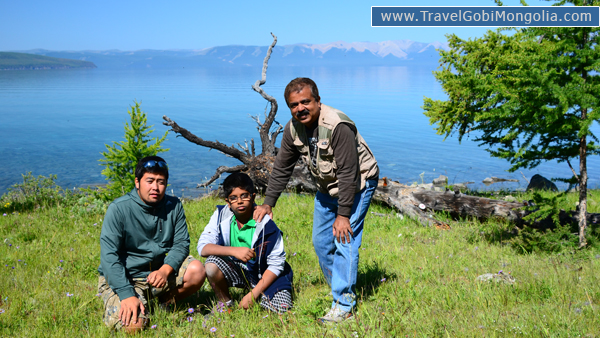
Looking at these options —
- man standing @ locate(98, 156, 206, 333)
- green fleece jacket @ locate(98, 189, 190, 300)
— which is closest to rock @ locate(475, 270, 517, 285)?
man standing @ locate(98, 156, 206, 333)

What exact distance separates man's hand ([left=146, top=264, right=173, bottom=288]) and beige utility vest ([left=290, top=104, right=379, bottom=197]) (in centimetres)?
175

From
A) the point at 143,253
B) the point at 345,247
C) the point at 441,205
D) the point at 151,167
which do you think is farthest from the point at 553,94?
the point at 143,253

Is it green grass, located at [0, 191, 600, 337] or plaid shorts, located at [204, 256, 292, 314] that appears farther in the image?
plaid shorts, located at [204, 256, 292, 314]

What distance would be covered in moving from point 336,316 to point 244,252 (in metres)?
1.09

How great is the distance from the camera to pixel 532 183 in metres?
14.3

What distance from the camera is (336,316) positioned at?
4.04 meters

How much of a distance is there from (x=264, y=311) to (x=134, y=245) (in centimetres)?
147

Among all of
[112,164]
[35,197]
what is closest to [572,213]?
[35,197]

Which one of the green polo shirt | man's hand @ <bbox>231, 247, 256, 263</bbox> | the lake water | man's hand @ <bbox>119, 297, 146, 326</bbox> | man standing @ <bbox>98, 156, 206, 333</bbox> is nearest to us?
man's hand @ <bbox>119, 297, 146, 326</bbox>

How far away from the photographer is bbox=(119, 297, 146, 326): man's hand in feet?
12.4

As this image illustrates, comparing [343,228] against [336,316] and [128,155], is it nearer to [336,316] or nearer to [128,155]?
[336,316]

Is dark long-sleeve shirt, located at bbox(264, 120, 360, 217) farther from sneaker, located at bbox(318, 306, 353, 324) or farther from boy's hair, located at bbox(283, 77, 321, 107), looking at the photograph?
sneaker, located at bbox(318, 306, 353, 324)

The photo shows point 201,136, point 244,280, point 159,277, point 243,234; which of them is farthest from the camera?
point 201,136

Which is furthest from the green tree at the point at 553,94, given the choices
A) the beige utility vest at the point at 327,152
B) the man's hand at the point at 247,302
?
the man's hand at the point at 247,302
